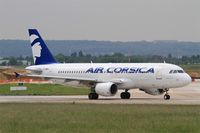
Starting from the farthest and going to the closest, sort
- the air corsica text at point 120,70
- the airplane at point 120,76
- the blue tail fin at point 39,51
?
1. the blue tail fin at point 39,51
2. the air corsica text at point 120,70
3. the airplane at point 120,76

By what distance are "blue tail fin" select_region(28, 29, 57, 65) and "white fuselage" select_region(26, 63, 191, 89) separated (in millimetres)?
2718

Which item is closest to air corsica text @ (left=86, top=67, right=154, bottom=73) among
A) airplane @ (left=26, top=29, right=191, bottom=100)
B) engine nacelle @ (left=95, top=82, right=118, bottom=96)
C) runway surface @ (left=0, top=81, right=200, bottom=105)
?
airplane @ (left=26, top=29, right=191, bottom=100)

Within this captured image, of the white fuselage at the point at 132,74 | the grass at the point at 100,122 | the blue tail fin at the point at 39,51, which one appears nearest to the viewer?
the grass at the point at 100,122

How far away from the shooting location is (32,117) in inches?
1258

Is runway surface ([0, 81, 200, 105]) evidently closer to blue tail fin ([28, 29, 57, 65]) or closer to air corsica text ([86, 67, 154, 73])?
air corsica text ([86, 67, 154, 73])

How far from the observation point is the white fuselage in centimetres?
5553

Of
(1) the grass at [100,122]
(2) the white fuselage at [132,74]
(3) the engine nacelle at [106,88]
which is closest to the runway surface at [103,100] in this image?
(3) the engine nacelle at [106,88]

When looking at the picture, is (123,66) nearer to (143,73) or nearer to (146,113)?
(143,73)

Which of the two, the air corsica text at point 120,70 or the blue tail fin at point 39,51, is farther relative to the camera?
the blue tail fin at point 39,51

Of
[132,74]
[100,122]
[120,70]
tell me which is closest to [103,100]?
[132,74]

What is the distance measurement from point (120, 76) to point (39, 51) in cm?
1039

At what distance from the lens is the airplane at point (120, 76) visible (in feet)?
183

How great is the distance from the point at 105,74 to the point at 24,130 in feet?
109

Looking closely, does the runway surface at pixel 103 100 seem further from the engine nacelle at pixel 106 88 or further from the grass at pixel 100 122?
the grass at pixel 100 122
